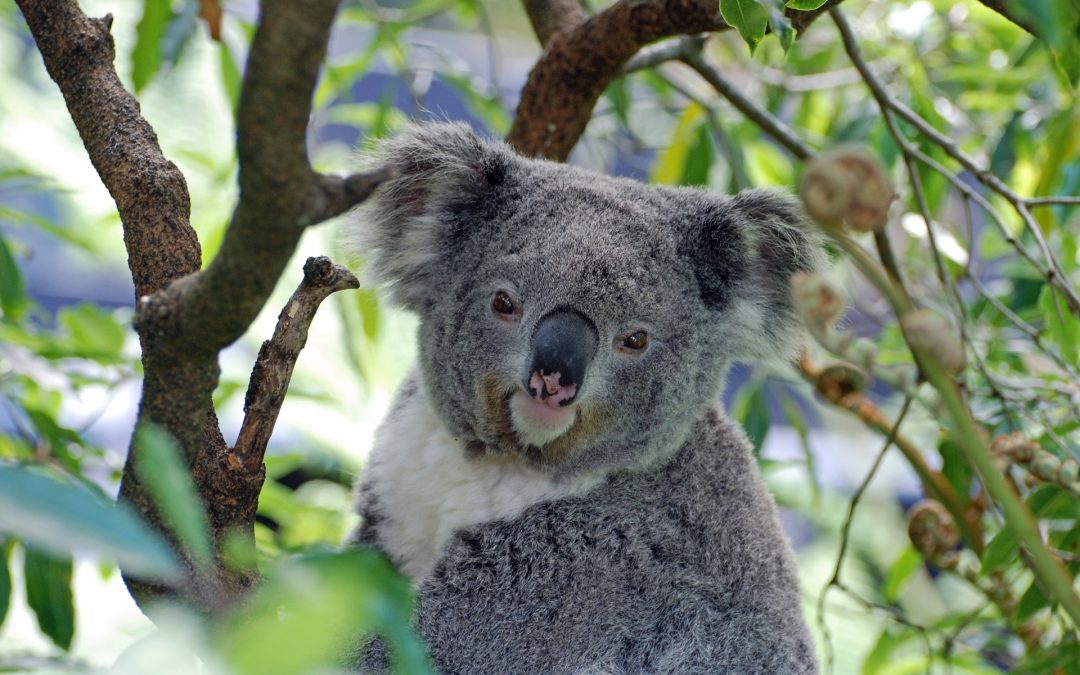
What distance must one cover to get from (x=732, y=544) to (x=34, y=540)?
1598 mm

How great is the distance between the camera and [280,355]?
1.36 meters

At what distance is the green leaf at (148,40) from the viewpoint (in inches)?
100.0

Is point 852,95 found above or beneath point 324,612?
beneath

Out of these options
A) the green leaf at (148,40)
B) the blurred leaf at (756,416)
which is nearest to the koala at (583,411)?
the blurred leaf at (756,416)

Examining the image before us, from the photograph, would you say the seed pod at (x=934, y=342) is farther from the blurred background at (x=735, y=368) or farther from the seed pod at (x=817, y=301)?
the blurred background at (x=735, y=368)

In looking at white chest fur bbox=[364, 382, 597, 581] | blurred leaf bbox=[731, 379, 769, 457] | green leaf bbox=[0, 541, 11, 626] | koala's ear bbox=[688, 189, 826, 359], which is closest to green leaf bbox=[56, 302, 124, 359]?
white chest fur bbox=[364, 382, 597, 581]

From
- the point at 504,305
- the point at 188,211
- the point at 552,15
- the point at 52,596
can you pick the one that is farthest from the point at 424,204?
Result: the point at 52,596

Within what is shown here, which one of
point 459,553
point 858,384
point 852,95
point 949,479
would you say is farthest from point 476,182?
point 852,95

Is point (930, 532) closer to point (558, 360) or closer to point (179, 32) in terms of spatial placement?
point (558, 360)

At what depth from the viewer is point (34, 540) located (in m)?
0.56

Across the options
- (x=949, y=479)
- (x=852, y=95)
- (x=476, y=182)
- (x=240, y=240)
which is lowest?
(x=949, y=479)

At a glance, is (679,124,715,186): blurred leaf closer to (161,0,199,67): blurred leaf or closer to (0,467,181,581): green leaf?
(161,0,199,67): blurred leaf

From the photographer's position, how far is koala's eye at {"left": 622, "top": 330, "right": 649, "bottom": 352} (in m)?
1.83

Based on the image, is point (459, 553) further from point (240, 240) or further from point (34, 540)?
point (34, 540)
